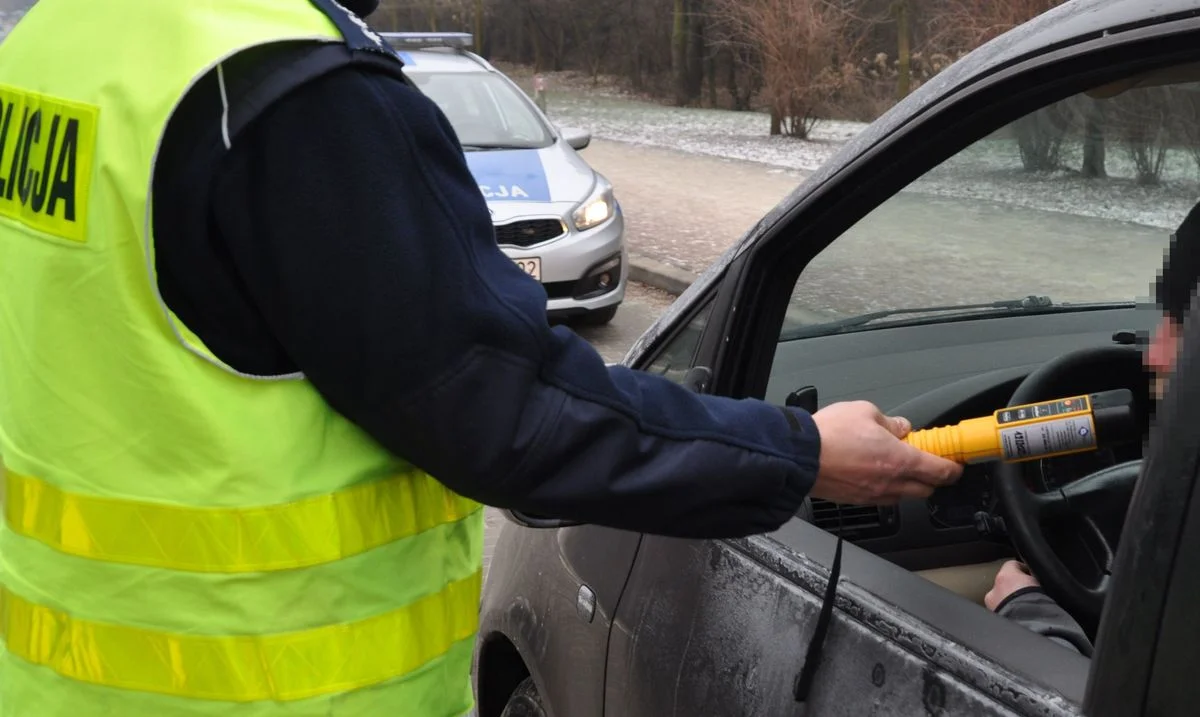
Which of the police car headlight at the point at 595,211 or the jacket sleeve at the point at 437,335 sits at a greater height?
the jacket sleeve at the point at 437,335

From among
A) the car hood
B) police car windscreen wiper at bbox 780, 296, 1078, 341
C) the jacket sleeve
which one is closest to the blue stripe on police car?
the car hood

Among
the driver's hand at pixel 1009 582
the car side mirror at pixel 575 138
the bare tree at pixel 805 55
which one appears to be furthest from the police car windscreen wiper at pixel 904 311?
the bare tree at pixel 805 55

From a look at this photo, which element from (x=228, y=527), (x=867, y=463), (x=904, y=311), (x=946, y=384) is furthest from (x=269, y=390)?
(x=904, y=311)

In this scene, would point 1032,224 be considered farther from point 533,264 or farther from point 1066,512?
point 533,264

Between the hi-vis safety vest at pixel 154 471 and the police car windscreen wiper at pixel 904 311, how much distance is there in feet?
3.31

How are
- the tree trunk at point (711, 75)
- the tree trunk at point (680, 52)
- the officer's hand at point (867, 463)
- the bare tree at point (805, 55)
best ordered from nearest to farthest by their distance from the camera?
the officer's hand at point (867, 463)
the bare tree at point (805, 55)
the tree trunk at point (711, 75)
the tree trunk at point (680, 52)

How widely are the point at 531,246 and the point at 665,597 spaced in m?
5.65

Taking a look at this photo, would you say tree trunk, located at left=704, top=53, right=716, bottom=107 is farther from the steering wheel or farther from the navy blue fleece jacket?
the navy blue fleece jacket

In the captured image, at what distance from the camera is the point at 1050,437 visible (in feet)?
4.69

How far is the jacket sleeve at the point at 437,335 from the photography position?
44.9 inches

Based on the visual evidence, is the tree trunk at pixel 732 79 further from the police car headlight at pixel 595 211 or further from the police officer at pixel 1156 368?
the police officer at pixel 1156 368

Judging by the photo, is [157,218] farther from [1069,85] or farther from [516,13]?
[516,13]

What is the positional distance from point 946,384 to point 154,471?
1.46 meters

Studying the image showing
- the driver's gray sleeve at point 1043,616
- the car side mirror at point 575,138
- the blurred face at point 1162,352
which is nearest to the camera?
the blurred face at point 1162,352
